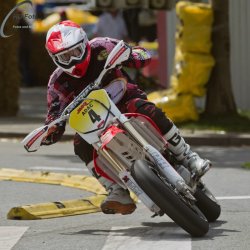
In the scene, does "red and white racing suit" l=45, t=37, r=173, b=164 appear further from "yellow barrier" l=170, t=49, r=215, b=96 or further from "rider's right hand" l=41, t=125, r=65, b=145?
"yellow barrier" l=170, t=49, r=215, b=96

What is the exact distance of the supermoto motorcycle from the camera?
25.4ft

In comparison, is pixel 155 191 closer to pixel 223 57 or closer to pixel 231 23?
pixel 223 57

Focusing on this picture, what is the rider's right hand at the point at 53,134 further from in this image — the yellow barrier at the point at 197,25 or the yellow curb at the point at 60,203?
the yellow barrier at the point at 197,25

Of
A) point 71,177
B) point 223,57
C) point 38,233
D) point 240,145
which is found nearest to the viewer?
point 38,233

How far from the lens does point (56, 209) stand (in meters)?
9.17

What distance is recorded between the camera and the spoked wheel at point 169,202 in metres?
7.69

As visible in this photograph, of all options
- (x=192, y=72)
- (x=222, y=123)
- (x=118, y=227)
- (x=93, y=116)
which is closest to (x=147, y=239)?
(x=118, y=227)

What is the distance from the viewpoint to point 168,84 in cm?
2055

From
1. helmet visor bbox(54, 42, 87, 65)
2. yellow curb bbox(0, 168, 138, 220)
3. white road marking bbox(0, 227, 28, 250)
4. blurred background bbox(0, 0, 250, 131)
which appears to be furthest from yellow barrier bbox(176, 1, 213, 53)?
white road marking bbox(0, 227, 28, 250)

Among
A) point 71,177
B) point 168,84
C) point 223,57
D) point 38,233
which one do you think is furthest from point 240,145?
point 38,233

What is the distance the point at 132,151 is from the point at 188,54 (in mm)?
8841

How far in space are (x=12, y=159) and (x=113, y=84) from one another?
520 centimetres

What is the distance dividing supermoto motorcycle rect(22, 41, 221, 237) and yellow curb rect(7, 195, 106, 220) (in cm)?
78

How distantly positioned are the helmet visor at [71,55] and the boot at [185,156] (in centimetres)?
88
